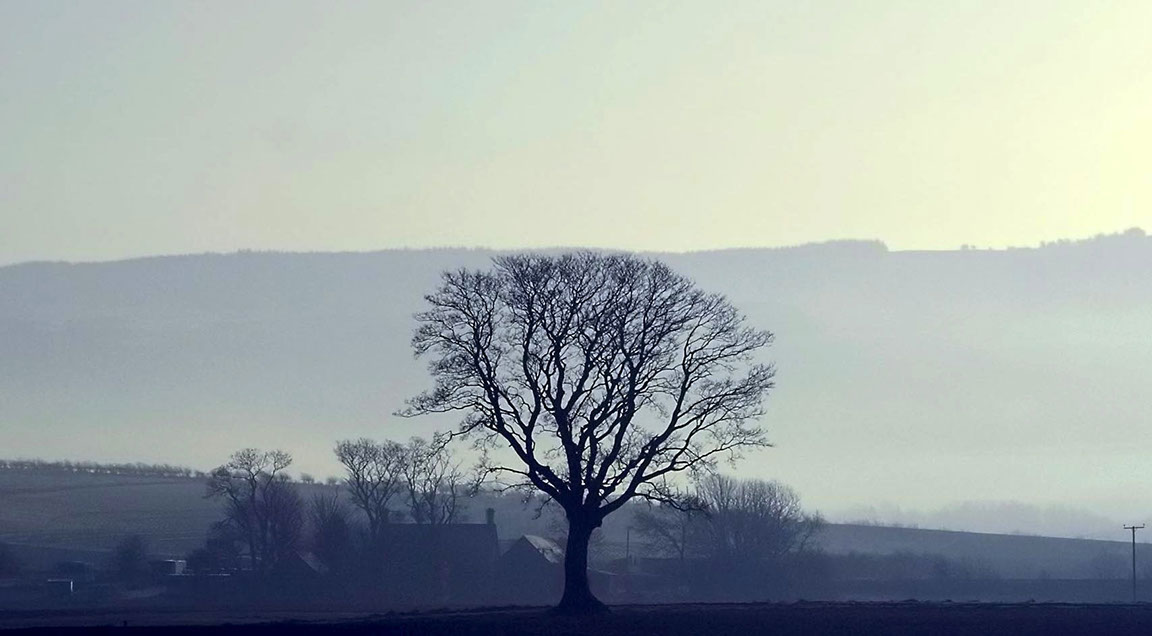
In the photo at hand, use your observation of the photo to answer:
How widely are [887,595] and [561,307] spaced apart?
46.0 meters

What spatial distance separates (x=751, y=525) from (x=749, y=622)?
61996 millimetres

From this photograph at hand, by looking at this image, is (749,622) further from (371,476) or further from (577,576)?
(371,476)

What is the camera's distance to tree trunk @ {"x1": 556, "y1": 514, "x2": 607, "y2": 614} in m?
57.6

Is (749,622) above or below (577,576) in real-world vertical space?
below

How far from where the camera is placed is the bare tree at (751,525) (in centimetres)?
10956

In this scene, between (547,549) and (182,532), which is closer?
(547,549)

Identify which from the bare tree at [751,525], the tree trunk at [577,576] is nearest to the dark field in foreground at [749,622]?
the tree trunk at [577,576]

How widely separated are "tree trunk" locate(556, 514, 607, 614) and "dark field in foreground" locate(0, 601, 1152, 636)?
0.93 m

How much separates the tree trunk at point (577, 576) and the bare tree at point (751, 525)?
44265 mm

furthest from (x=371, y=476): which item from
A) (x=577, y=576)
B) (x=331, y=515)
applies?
(x=577, y=576)

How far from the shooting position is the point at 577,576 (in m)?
58.5

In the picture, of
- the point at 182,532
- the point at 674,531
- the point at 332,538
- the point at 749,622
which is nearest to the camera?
the point at 749,622

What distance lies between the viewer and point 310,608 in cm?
7825

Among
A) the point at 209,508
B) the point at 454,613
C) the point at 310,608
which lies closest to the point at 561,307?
the point at 454,613
